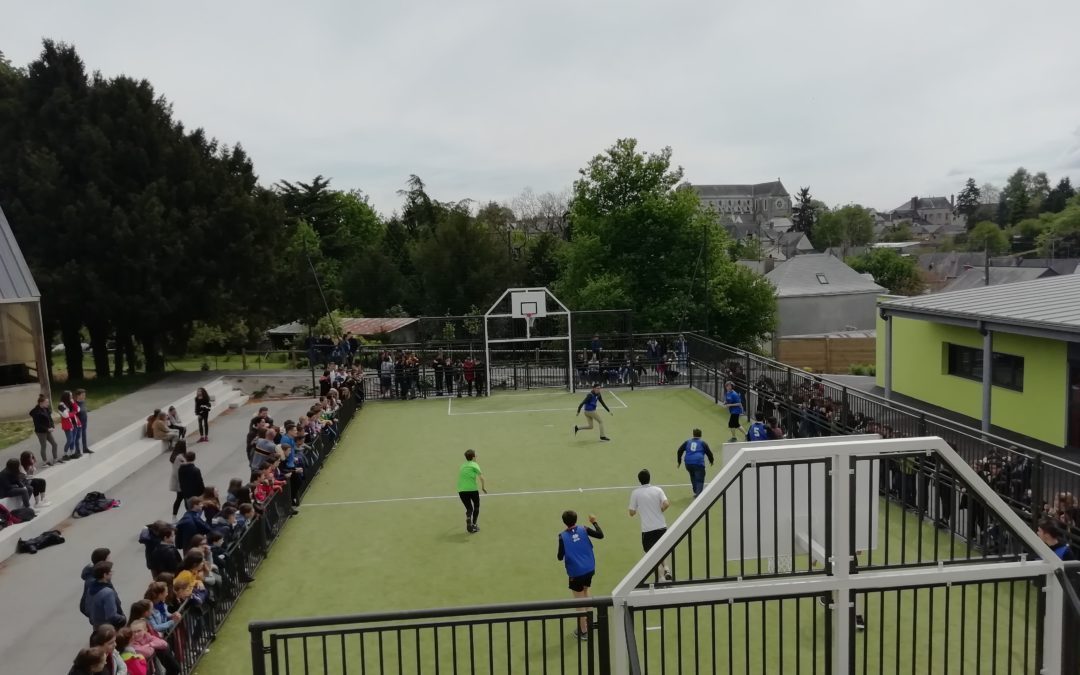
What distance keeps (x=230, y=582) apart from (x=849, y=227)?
135 m

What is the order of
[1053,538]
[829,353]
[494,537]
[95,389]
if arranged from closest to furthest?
[1053,538], [494,537], [95,389], [829,353]

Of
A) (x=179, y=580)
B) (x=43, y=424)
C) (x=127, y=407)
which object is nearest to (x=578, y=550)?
(x=179, y=580)

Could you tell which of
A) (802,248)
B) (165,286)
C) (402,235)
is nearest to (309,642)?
(165,286)

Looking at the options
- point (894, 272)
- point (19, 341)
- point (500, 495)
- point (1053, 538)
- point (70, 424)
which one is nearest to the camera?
point (1053, 538)

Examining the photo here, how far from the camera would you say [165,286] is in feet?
96.9

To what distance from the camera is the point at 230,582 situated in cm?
1055

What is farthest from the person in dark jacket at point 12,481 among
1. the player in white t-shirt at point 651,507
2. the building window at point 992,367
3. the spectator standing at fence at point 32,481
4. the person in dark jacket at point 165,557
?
the building window at point 992,367

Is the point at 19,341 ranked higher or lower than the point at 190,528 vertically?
higher

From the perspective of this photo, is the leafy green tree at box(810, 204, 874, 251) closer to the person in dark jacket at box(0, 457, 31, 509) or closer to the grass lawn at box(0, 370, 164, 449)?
the grass lawn at box(0, 370, 164, 449)

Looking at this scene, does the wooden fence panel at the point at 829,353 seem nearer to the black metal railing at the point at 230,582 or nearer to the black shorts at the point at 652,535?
the black metal railing at the point at 230,582

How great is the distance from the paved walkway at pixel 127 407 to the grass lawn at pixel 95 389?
0.21 m

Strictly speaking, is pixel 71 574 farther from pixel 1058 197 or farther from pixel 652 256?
pixel 1058 197

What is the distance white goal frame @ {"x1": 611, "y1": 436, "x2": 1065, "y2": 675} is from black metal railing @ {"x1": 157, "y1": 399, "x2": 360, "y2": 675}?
5118mm

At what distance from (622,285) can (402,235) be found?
2478 centimetres
